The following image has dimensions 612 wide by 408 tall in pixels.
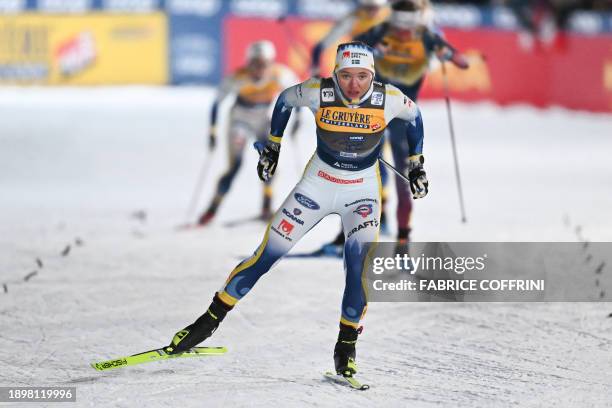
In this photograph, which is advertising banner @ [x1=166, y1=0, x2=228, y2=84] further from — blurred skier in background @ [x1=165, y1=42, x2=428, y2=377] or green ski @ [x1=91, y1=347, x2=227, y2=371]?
green ski @ [x1=91, y1=347, x2=227, y2=371]

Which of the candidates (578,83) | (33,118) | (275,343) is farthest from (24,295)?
(578,83)

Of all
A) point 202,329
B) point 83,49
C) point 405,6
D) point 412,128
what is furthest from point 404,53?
point 83,49

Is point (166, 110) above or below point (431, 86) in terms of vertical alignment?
below

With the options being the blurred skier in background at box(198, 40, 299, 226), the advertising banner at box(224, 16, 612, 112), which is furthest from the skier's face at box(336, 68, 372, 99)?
the advertising banner at box(224, 16, 612, 112)

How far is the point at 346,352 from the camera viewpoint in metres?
5.43

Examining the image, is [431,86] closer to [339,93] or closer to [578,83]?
[578,83]

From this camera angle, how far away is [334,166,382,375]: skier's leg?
17.7ft

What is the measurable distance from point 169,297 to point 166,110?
10.4 meters

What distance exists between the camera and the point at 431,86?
65.1 feet

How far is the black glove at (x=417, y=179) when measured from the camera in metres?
5.61

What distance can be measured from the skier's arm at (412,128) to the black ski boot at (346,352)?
0.91 m

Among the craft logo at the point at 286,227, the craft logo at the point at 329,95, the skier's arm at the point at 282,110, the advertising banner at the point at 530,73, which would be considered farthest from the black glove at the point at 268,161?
the advertising banner at the point at 530,73

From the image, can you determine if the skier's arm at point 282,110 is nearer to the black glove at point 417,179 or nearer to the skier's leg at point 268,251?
the skier's leg at point 268,251

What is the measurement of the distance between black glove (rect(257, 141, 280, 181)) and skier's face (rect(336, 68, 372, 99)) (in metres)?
0.57
